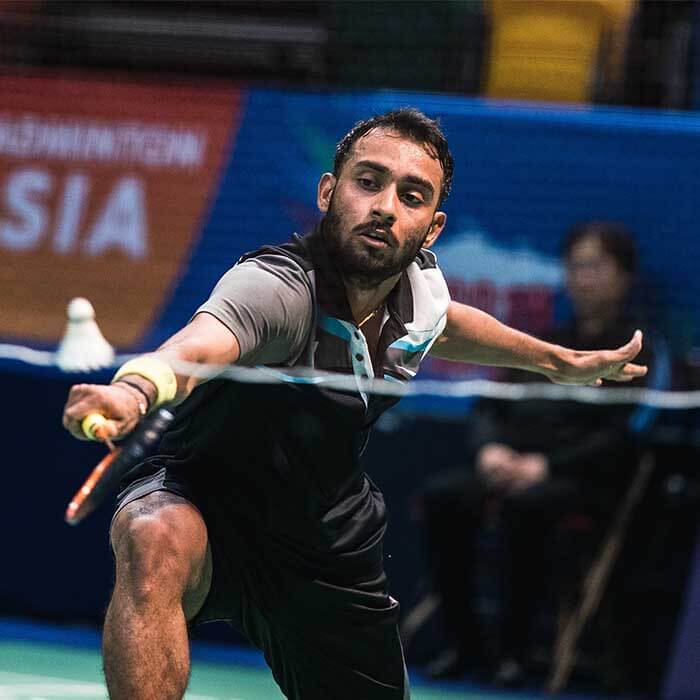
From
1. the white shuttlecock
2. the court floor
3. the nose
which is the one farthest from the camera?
the court floor

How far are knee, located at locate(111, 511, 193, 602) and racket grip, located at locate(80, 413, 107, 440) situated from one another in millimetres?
673

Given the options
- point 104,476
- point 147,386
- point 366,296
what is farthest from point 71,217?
point 147,386

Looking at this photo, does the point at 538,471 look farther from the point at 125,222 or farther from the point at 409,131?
the point at 409,131

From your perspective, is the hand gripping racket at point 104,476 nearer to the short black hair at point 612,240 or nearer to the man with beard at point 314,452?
the man with beard at point 314,452

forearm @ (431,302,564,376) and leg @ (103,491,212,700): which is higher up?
forearm @ (431,302,564,376)

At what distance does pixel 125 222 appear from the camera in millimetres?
→ 6586

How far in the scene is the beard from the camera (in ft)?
12.1

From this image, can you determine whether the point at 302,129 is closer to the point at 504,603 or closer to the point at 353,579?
the point at 504,603

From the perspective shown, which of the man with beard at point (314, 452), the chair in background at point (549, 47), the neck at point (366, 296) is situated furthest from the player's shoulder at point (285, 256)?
the chair in background at point (549, 47)

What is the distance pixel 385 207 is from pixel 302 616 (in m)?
1.04

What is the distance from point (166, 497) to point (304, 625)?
21.2 inches

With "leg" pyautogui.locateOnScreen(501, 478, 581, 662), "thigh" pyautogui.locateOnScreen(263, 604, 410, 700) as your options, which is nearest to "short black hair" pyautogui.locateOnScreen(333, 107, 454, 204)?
"thigh" pyautogui.locateOnScreen(263, 604, 410, 700)

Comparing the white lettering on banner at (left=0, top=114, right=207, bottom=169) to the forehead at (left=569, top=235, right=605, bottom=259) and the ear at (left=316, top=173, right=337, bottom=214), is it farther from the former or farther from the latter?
the ear at (left=316, top=173, right=337, bottom=214)

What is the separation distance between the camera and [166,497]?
354 cm
